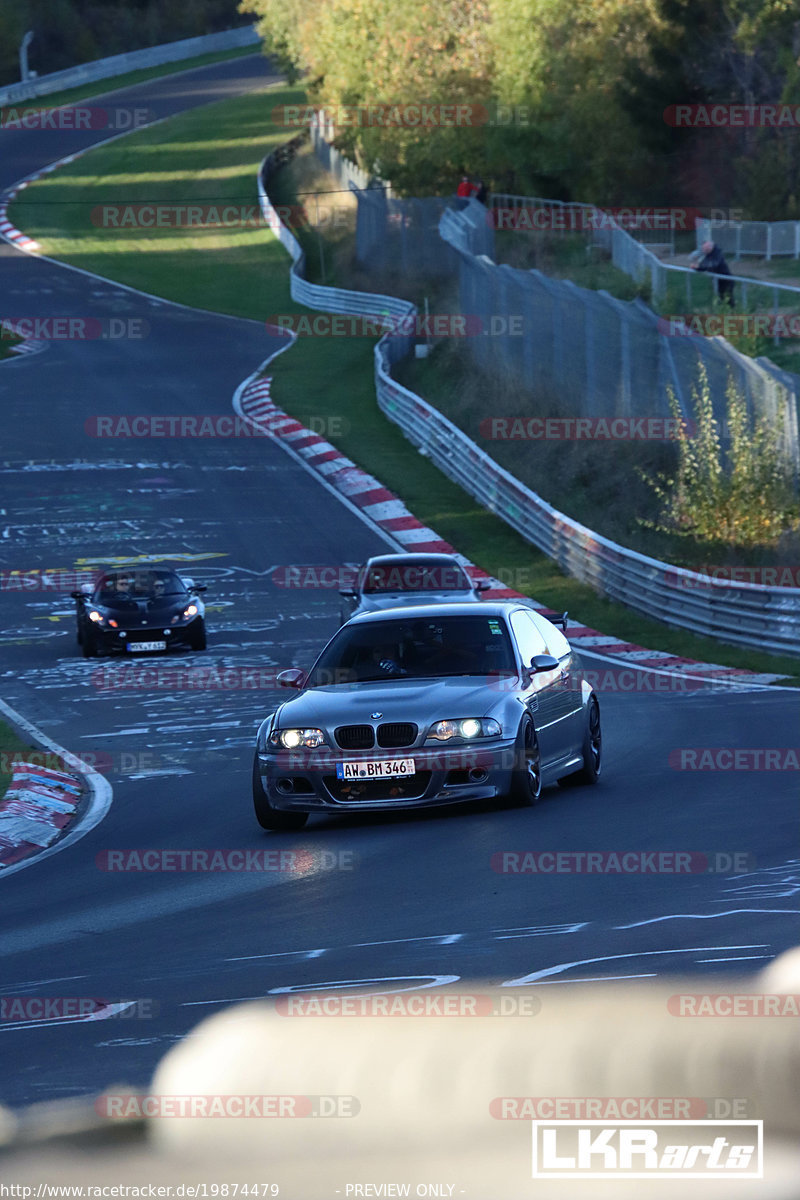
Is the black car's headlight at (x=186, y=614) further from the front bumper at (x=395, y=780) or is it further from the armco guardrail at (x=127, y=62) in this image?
the armco guardrail at (x=127, y=62)

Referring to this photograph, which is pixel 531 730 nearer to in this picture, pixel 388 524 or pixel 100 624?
pixel 100 624

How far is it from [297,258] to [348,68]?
9758 mm

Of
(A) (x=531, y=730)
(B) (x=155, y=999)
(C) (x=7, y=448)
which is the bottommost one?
(C) (x=7, y=448)

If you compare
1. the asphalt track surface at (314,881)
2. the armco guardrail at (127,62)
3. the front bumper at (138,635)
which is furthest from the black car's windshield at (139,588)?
the armco guardrail at (127,62)

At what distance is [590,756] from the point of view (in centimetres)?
1335

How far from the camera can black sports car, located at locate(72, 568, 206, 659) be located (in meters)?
24.5

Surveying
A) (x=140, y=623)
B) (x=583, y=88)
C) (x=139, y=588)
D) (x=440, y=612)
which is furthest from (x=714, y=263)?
(x=440, y=612)

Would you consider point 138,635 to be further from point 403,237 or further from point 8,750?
point 403,237

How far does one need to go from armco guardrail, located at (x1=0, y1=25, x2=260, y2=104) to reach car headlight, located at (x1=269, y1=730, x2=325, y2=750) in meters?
90.3

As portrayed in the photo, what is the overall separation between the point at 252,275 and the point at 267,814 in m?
53.0

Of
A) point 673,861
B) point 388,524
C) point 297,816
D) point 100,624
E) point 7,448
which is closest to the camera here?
point 673,861

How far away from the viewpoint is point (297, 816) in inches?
475

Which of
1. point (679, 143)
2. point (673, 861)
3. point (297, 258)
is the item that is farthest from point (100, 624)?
point (297, 258)

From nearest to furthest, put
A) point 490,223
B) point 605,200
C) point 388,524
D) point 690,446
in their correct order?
point 690,446
point 388,524
point 490,223
point 605,200
